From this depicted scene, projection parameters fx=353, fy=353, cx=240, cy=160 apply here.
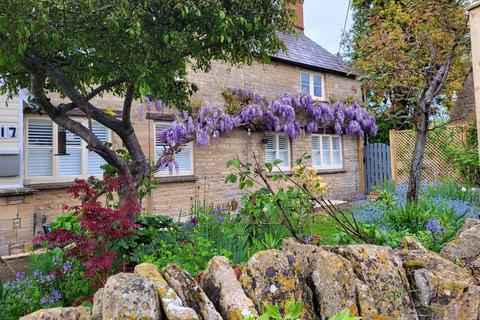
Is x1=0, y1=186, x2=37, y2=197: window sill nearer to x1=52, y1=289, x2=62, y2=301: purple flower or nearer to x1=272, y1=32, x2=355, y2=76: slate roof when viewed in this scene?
x1=52, y1=289, x2=62, y2=301: purple flower

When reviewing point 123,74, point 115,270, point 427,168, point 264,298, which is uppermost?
point 123,74

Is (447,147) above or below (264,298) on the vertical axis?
above

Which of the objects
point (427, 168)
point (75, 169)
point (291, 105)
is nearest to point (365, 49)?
point (291, 105)

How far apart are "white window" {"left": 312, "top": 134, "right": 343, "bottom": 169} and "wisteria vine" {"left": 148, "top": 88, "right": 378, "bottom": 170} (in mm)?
443

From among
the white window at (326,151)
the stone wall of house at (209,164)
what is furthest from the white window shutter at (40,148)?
the white window at (326,151)

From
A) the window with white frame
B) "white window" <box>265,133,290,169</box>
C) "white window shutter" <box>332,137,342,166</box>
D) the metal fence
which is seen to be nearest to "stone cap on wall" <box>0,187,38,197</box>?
the window with white frame

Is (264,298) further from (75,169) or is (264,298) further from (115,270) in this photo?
(75,169)

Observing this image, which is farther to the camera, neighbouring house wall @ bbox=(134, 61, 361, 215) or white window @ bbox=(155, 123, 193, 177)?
white window @ bbox=(155, 123, 193, 177)

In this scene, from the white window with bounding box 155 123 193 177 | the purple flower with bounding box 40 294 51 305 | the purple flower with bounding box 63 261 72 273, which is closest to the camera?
the purple flower with bounding box 40 294 51 305

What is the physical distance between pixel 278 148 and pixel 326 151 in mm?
2589

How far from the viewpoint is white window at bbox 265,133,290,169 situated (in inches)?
459

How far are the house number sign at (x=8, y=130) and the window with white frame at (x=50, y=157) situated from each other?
1.16 m

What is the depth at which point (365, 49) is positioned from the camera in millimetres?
7094

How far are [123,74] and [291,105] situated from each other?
8.38 metres
